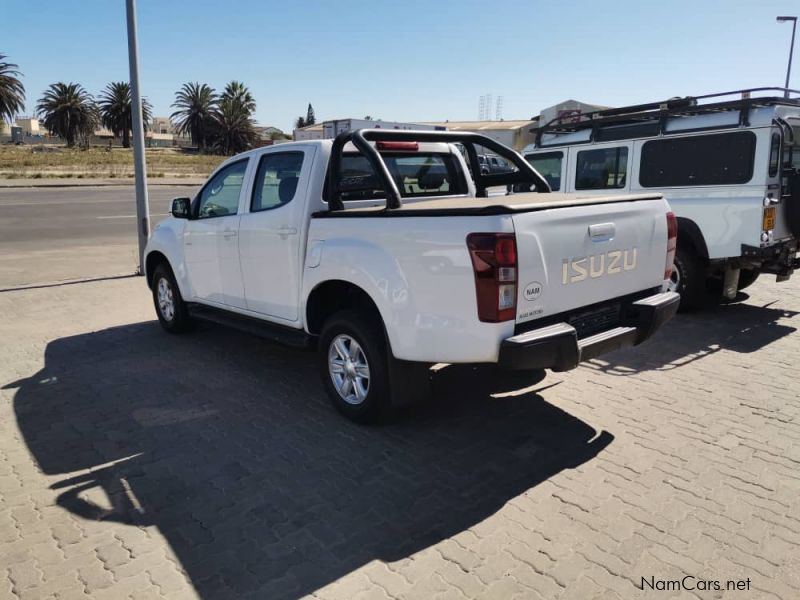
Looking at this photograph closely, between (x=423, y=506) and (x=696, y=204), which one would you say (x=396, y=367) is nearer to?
(x=423, y=506)

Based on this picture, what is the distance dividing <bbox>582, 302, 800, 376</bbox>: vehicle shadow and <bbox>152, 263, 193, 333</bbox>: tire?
162 inches

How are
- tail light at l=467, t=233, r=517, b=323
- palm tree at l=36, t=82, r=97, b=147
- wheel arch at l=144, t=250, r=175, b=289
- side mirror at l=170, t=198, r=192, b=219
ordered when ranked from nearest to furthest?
tail light at l=467, t=233, r=517, b=323
side mirror at l=170, t=198, r=192, b=219
wheel arch at l=144, t=250, r=175, b=289
palm tree at l=36, t=82, r=97, b=147

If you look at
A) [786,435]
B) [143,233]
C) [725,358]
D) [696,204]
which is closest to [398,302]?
[786,435]

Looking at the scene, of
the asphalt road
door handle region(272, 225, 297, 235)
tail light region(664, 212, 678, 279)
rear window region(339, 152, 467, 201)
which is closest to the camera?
tail light region(664, 212, 678, 279)

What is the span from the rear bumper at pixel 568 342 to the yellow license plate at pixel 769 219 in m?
3.23

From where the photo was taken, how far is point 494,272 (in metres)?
3.36

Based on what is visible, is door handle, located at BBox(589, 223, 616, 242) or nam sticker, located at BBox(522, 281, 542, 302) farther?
door handle, located at BBox(589, 223, 616, 242)

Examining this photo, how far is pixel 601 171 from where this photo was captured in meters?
8.51

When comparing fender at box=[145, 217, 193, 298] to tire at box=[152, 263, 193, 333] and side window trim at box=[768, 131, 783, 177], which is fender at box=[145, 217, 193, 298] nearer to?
tire at box=[152, 263, 193, 333]

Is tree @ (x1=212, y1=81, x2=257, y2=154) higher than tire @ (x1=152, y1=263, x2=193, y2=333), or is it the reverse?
tree @ (x1=212, y1=81, x2=257, y2=154)

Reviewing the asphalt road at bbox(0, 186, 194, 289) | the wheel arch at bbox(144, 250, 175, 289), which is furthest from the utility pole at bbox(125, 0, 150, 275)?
the wheel arch at bbox(144, 250, 175, 289)

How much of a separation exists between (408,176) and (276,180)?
1.13 metres

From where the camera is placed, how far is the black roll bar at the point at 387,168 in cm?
414

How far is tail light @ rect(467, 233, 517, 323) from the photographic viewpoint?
131 inches
